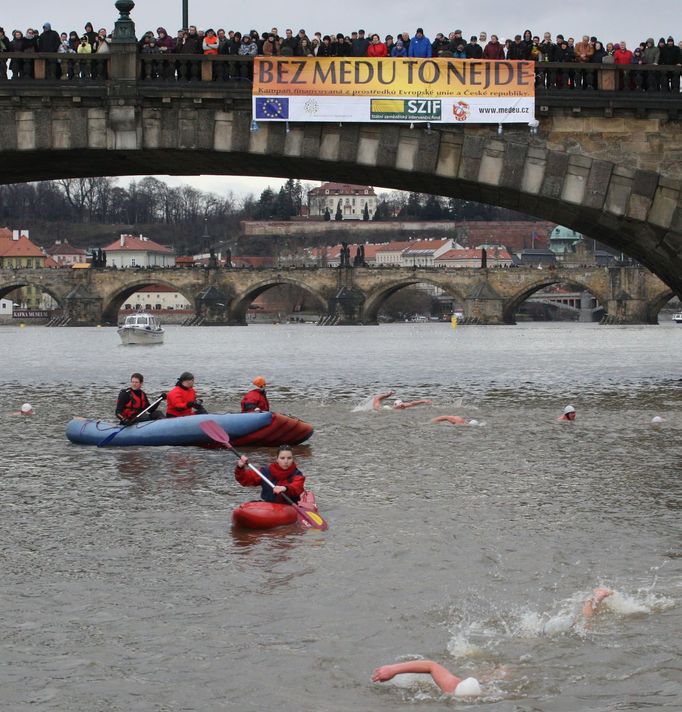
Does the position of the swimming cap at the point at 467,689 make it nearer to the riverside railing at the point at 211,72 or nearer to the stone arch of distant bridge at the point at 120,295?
the riverside railing at the point at 211,72

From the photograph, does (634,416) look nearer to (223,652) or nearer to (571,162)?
(571,162)

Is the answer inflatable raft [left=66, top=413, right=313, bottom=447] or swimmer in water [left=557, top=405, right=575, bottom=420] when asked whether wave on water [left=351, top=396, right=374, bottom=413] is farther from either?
inflatable raft [left=66, top=413, right=313, bottom=447]

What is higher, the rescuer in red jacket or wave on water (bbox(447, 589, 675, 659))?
the rescuer in red jacket

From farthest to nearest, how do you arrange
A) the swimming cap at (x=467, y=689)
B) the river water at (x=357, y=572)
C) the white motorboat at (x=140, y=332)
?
the white motorboat at (x=140, y=332) < the river water at (x=357, y=572) < the swimming cap at (x=467, y=689)

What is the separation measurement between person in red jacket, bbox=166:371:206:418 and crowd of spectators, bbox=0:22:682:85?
8752 mm

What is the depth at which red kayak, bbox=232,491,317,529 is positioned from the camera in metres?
14.5

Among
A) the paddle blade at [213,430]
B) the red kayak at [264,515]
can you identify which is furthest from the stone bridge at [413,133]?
the red kayak at [264,515]

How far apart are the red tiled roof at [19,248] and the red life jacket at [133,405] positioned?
6386 inches

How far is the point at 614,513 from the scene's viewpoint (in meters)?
15.4

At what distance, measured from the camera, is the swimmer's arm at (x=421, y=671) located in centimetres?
915

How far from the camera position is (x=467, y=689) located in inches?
355

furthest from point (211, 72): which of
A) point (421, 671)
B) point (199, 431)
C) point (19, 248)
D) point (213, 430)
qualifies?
point (19, 248)

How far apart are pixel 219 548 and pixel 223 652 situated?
365 centimetres

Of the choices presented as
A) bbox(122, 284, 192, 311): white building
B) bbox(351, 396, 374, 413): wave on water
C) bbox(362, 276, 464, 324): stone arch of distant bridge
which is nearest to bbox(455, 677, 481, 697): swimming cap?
A: bbox(351, 396, 374, 413): wave on water
